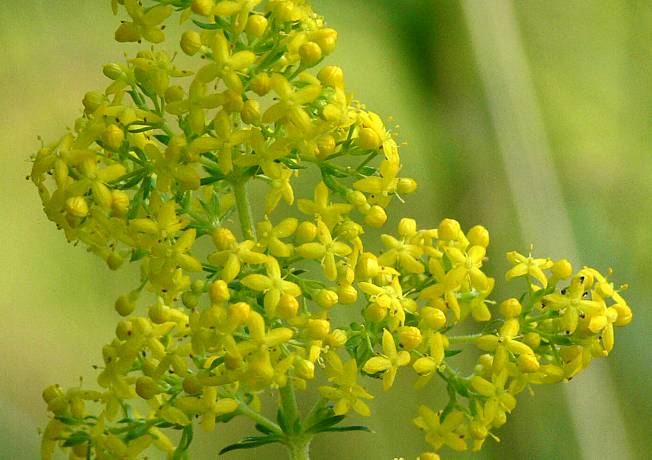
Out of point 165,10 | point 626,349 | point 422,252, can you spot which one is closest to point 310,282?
point 422,252

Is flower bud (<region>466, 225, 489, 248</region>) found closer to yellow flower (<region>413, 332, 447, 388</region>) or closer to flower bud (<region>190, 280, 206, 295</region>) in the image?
yellow flower (<region>413, 332, 447, 388</region>)

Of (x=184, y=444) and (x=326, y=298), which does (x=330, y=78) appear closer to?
(x=326, y=298)

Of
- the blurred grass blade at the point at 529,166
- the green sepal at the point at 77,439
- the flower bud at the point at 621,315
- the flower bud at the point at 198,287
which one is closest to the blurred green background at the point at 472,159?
the blurred grass blade at the point at 529,166

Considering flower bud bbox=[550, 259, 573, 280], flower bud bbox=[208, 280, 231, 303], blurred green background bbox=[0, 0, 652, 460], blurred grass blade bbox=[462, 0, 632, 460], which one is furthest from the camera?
blurred grass blade bbox=[462, 0, 632, 460]

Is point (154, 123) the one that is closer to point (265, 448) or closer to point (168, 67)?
point (168, 67)

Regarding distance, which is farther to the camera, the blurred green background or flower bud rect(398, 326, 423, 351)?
the blurred green background

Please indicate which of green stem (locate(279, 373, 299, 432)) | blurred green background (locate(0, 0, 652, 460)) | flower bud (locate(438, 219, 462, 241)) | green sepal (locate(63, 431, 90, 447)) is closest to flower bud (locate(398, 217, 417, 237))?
flower bud (locate(438, 219, 462, 241))

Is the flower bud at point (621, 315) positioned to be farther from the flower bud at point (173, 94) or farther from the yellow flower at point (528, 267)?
the flower bud at point (173, 94)
